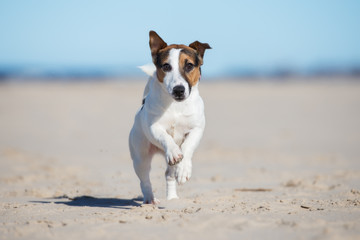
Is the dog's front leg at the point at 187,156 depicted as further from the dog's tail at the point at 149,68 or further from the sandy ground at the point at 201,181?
the dog's tail at the point at 149,68

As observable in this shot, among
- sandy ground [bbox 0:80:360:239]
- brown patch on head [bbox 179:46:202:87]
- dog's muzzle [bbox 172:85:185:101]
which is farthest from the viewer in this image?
brown patch on head [bbox 179:46:202:87]

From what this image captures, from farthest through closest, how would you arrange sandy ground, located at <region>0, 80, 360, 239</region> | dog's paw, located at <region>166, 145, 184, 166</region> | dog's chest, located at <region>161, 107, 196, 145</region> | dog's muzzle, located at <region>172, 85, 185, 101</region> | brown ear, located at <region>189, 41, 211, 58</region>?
brown ear, located at <region>189, 41, 211, 58</region>, dog's chest, located at <region>161, 107, 196, 145</region>, dog's muzzle, located at <region>172, 85, 185, 101</region>, dog's paw, located at <region>166, 145, 184, 166</region>, sandy ground, located at <region>0, 80, 360, 239</region>

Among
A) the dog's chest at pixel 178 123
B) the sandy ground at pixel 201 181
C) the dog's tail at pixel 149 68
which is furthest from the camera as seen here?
the dog's tail at pixel 149 68

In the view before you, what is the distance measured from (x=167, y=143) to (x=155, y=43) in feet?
4.29

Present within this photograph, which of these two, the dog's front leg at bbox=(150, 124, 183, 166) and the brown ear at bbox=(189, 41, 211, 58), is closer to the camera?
the dog's front leg at bbox=(150, 124, 183, 166)

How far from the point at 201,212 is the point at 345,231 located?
1.44 metres

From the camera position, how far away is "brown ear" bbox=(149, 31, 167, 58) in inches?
238

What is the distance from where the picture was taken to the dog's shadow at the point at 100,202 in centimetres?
605

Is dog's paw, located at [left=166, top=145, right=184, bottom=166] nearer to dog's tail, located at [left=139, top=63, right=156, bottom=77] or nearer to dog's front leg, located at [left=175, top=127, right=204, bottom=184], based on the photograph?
dog's front leg, located at [left=175, top=127, right=204, bottom=184]

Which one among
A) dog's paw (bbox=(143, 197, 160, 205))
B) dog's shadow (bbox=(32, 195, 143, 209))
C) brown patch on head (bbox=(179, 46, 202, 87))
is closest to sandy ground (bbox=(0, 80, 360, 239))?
dog's shadow (bbox=(32, 195, 143, 209))

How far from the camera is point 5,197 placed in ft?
22.5

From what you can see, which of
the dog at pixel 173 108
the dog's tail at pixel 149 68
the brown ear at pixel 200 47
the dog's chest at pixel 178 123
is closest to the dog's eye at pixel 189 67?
the dog at pixel 173 108

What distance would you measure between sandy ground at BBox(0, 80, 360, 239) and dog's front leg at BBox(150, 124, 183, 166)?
1.76ft

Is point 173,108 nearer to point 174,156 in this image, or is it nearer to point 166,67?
point 166,67
